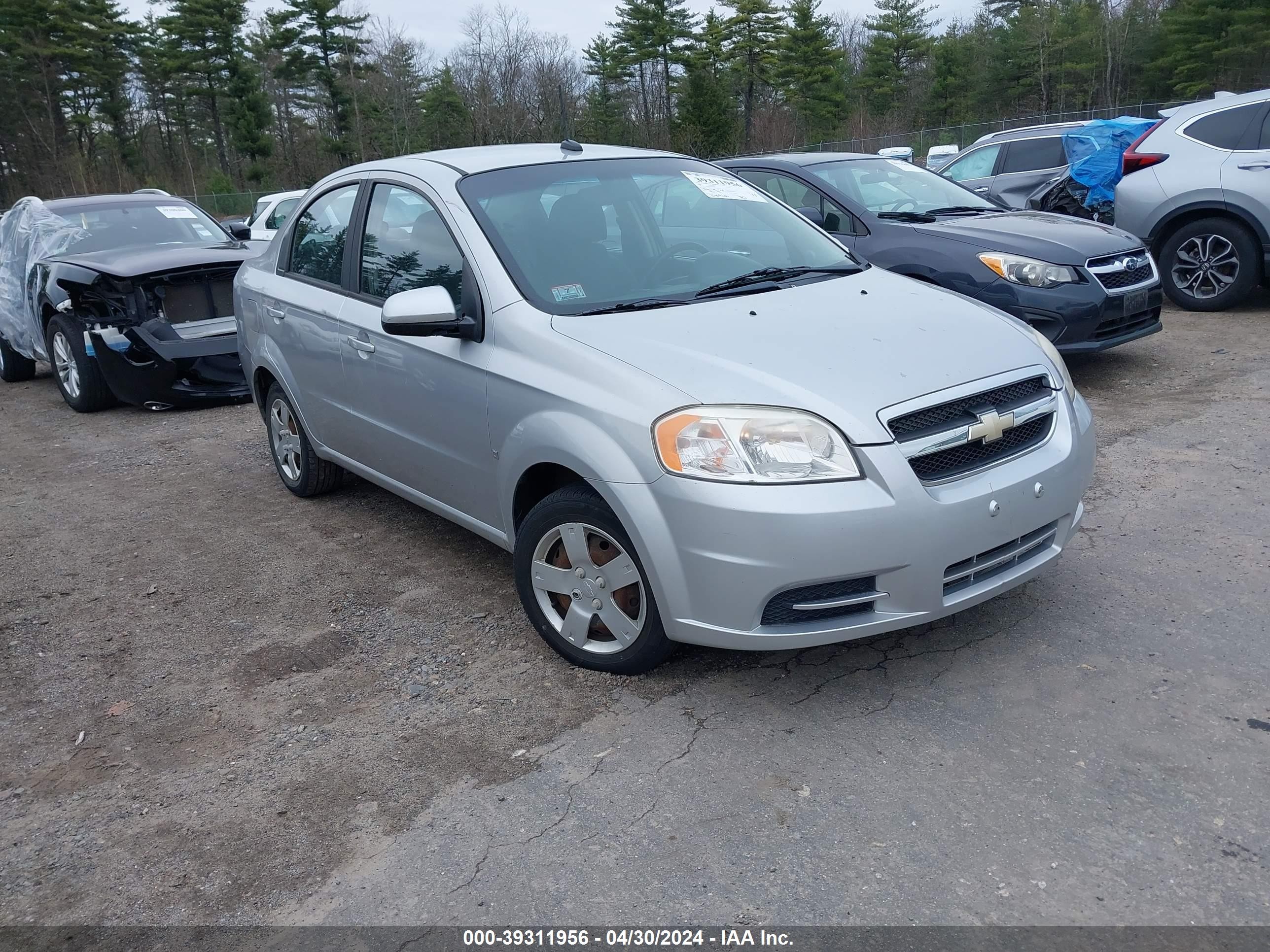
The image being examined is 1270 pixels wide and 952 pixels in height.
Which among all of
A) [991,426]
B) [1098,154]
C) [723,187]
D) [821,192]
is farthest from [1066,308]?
[1098,154]

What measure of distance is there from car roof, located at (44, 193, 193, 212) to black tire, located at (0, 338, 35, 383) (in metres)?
1.62

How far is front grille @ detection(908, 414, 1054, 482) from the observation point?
10.1 ft

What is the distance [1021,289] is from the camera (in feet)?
21.7

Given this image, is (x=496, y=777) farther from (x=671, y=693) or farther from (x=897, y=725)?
(x=897, y=725)

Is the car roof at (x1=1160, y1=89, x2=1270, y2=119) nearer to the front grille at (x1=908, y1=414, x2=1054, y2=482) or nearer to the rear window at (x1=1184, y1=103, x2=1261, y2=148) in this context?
the rear window at (x1=1184, y1=103, x2=1261, y2=148)

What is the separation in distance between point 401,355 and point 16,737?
1.93 meters

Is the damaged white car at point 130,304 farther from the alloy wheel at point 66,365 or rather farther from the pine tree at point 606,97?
the pine tree at point 606,97

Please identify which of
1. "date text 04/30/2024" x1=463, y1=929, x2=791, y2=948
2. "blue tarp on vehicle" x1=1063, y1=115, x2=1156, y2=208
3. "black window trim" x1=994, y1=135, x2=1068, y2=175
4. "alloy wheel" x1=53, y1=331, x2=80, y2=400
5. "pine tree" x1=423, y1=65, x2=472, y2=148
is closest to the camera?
"date text 04/30/2024" x1=463, y1=929, x2=791, y2=948

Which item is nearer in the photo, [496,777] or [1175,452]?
[496,777]

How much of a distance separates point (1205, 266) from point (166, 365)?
8761mm

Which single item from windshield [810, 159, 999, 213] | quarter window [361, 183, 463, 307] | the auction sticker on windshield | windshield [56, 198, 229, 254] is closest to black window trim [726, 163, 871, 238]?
windshield [810, 159, 999, 213]

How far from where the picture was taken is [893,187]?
308 inches

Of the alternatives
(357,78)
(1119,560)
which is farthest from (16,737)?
(357,78)

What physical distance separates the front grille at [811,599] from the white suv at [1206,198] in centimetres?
738
